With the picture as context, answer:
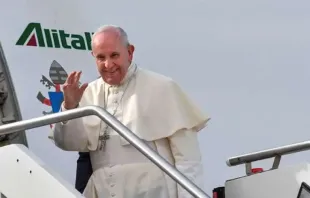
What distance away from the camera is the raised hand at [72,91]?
3936mm

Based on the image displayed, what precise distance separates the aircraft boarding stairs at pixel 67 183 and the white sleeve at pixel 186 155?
256mm

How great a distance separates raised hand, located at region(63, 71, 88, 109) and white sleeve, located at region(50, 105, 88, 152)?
16 centimetres

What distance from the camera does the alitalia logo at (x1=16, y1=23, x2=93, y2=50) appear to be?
16.8ft

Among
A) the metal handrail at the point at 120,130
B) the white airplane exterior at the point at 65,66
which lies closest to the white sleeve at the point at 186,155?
the white airplane exterior at the point at 65,66

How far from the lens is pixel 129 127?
4145 millimetres

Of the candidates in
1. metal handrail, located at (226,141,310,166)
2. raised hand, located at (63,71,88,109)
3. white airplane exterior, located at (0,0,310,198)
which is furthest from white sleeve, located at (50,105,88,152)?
metal handrail, located at (226,141,310,166)

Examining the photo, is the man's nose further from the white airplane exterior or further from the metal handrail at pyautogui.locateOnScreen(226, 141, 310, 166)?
the metal handrail at pyautogui.locateOnScreen(226, 141, 310, 166)

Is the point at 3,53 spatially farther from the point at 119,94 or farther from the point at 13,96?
the point at 119,94

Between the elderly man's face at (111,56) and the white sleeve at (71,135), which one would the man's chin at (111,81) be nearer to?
the elderly man's face at (111,56)

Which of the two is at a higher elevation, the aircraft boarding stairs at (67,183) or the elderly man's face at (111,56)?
the elderly man's face at (111,56)

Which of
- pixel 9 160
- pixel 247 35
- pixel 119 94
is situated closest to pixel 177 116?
pixel 119 94

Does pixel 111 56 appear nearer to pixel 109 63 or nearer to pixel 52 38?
pixel 109 63

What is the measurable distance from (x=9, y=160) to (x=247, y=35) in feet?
8.86

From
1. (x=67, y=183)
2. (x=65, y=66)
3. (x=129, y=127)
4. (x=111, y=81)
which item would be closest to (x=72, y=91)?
(x=111, y=81)
